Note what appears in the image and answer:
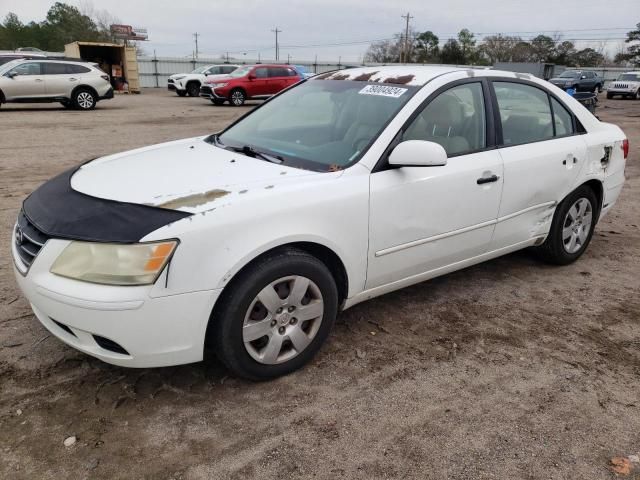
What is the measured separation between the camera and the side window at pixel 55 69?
53.5ft

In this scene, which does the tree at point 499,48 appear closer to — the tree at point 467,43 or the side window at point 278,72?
the tree at point 467,43

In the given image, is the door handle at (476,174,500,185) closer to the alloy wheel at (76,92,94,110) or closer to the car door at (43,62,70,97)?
the car door at (43,62,70,97)

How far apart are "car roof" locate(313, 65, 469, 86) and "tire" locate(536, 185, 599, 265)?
4.73 feet

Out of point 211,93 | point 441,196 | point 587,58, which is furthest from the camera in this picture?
point 587,58

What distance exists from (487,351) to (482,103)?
1.63 m

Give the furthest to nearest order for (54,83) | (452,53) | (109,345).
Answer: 1. (452,53)
2. (54,83)
3. (109,345)

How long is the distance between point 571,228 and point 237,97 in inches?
684

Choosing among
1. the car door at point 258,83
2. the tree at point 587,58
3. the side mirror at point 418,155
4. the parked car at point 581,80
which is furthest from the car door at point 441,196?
the tree at point 587,58

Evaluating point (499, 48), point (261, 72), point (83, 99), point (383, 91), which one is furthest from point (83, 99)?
point (499, 48)

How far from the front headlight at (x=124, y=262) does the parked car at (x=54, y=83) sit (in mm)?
16690

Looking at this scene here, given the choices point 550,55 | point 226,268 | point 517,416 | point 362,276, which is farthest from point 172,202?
point 550,55

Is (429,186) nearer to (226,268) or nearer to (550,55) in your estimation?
(226,268)

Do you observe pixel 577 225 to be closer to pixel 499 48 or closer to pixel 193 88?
pixel 193 88

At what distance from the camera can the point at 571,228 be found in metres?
4.23
